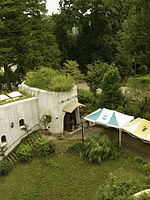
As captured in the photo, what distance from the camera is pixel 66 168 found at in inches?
560

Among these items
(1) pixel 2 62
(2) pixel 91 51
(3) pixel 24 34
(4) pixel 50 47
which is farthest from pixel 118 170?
(2) pixel 91 51

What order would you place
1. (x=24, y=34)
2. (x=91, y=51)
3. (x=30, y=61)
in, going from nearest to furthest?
1. (x=24, y=34)
2. (x=30, y=61)
3. (x=91, y=51)

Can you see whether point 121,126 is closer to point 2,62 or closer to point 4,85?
point 2,62

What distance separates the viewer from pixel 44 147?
15.7 metres

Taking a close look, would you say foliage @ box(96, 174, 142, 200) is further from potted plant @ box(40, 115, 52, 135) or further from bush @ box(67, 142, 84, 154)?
potted plant @ box(40, 115, 52, 135)

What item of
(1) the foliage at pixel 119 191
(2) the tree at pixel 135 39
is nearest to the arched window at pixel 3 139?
(1) the foliage at pixel 119 191

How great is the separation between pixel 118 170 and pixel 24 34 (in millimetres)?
18043

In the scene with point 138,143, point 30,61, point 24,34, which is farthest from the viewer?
point 30,61

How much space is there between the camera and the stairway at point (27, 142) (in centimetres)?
1575

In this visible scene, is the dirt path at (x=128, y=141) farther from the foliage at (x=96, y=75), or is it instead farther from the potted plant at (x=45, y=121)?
the foliage at (x=96, y=75)

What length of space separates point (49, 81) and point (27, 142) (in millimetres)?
5276

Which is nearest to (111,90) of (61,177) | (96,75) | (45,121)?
(45,121)

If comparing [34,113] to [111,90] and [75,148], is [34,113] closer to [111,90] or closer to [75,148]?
[75,148]

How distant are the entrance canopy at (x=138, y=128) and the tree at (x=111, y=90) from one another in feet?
9.81
